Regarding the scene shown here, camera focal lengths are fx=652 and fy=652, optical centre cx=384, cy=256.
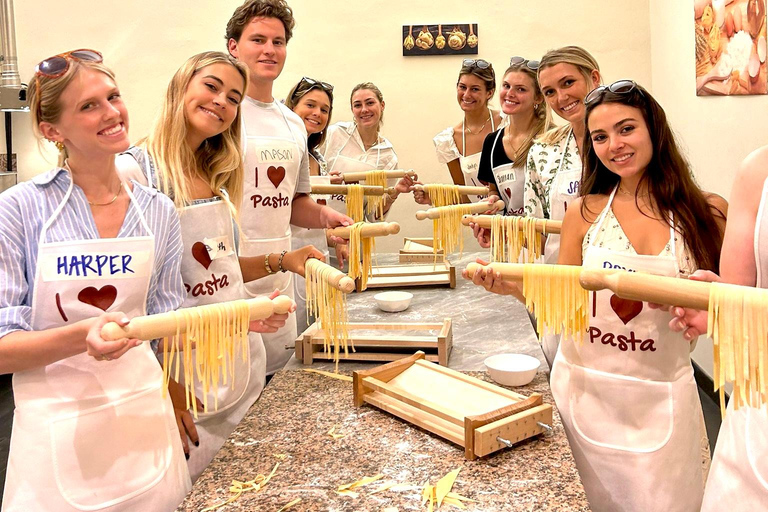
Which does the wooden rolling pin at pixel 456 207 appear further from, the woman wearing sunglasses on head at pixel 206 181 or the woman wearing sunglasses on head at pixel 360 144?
the woman wearing sunglasses on head at pixel 360 144

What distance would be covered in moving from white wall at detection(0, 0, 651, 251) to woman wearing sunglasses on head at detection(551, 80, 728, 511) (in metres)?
4.65

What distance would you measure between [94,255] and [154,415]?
510 millimetres

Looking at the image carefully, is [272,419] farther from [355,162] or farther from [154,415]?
[355,162]

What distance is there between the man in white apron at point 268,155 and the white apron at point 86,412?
1239 millimetres

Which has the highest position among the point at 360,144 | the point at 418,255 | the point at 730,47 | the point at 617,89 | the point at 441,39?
the point at 441,39

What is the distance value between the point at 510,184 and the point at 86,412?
8.94 feet

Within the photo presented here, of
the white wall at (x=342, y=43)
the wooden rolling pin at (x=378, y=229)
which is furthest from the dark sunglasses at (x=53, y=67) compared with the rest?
the white wall at (x=342, y=43)

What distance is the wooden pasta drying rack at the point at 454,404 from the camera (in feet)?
6.21

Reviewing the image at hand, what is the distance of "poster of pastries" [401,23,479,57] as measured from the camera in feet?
21.9

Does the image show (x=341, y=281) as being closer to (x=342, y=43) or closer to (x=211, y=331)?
(x=211, y=331)

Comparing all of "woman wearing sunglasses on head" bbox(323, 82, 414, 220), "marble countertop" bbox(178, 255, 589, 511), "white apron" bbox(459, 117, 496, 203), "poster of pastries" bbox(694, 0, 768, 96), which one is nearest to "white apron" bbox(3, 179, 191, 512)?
"marble countertop" bbox(178, 255, 589, 511)

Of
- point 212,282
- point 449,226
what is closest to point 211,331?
point 212,282

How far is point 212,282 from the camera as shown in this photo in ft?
8.22

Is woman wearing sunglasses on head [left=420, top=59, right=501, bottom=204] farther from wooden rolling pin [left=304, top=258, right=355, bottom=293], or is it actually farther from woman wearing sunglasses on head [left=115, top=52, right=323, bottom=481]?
wooden rolling pin [left=304, top=258, right=355, bottom=293]
